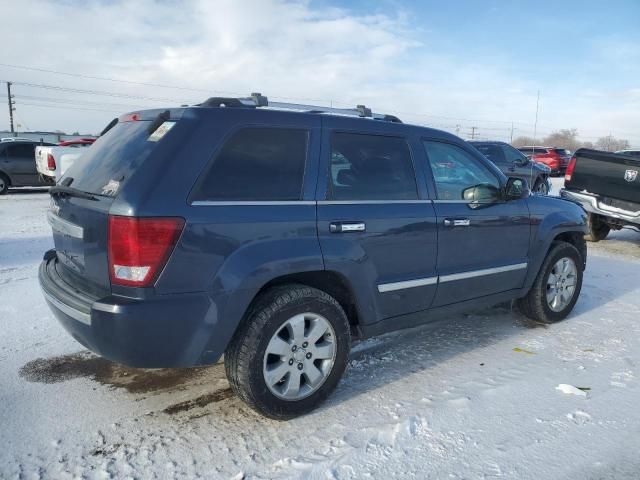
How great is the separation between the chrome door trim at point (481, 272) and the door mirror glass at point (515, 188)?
588 millimetres

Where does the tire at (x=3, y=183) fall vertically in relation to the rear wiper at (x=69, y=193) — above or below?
below

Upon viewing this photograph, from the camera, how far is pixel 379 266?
3.31 metres

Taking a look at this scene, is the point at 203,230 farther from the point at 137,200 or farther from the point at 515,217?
the point at 515,217

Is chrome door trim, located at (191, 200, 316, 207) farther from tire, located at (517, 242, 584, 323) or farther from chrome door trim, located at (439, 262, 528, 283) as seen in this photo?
tire, located at (517, 242, 584, 323)

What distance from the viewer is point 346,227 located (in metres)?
3.11

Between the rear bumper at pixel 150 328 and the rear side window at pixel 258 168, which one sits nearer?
the rear bumper at pixel 150 328

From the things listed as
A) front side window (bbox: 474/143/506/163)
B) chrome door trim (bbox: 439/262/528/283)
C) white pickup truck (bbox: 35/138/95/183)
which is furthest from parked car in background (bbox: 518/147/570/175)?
chrome door trim (bbox: 439/262/528/283)

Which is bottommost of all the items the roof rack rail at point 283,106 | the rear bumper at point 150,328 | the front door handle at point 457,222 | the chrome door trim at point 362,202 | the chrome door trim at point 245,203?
the rear bumper at point 150,328

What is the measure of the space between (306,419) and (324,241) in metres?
1.09

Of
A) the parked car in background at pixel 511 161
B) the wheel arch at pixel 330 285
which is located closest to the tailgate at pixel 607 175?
the parked car in background at pixel 511 161

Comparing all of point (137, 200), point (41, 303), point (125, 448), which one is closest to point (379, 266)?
point (137, 200)

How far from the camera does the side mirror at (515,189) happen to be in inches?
166

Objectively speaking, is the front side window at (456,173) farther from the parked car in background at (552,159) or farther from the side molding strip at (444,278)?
the parked car in background at (552,159)

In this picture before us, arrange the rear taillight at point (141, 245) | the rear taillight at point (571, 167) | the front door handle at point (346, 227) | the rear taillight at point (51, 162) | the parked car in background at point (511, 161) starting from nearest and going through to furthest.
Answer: the rear taillight at point (141, 245) < the front door handle at point (346, 227) < the rear taillight at point (571, 167) < the rear taillight at point (51, 162) < the parked car in background at point (511, 161)
